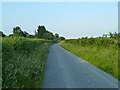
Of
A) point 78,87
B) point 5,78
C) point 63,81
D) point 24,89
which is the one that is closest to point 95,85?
point 78,87

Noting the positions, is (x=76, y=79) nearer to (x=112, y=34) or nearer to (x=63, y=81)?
(x=63, y=81)

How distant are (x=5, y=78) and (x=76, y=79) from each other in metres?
3.61

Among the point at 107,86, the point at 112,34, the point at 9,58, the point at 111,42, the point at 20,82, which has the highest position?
the point at 112,34

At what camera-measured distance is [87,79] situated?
602 centimetres

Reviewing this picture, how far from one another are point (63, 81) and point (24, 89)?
7.01 ft

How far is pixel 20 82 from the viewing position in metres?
4.79

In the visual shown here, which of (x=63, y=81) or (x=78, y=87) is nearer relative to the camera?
(x=78, y=87)

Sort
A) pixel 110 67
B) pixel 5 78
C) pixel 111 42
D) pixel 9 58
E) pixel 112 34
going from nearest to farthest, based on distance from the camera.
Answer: pixel 5 78, pixel 9 58, pixel 110 67, pixel 111 42, pixel 112 34

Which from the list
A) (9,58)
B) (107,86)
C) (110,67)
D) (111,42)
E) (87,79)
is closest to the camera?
(107,86)

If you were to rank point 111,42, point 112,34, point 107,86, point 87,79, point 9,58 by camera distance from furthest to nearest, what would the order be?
point 112,34 → point 111,42 → point 87,79 → point 9,58 → point 107,86

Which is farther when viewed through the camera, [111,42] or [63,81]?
[111,42]

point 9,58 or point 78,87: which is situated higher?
point 9,58

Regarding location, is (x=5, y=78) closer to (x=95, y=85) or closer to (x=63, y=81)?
(x=63, y=81)

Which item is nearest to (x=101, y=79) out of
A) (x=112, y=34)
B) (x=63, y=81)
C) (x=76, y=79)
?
(x=76, y=79)
